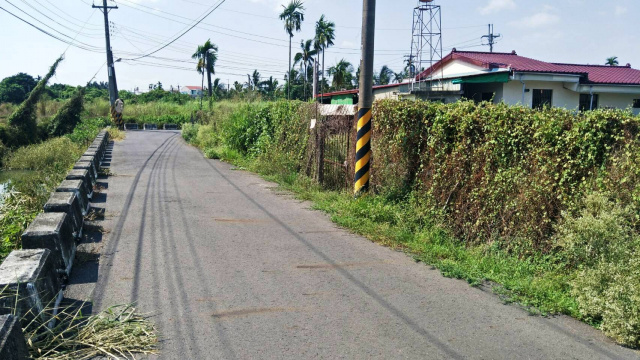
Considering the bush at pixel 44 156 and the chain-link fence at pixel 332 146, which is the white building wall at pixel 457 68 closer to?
the chain-link fence at pixel 332 146

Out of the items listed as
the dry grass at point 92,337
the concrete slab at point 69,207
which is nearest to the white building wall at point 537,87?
the concrete slab at point 69,207

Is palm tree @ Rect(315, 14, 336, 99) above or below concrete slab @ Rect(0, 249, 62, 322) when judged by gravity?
above

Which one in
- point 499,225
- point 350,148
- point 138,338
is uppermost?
point 350,148

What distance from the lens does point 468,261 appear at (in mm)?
6543

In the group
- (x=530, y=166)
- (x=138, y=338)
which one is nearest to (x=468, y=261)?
(x=530, y=166)

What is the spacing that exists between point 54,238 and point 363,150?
19.3 ft

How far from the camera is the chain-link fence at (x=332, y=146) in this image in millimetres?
10992

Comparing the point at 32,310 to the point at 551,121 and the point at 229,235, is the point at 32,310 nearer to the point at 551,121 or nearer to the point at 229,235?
the point at 229,235

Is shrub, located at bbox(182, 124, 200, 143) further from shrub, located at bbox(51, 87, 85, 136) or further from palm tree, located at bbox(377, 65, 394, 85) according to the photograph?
palm tree, located at bbox(377, 65, 394, 85)

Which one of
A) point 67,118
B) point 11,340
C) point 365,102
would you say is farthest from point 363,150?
point 67,118

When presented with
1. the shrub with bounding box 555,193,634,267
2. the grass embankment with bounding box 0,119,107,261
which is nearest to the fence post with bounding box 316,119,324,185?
the grass embankment with bounding box 0,119,107,261

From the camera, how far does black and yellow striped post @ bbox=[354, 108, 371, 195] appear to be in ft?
32.4

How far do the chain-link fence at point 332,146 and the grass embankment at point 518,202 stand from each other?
1138 mm

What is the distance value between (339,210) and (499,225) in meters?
3.36
